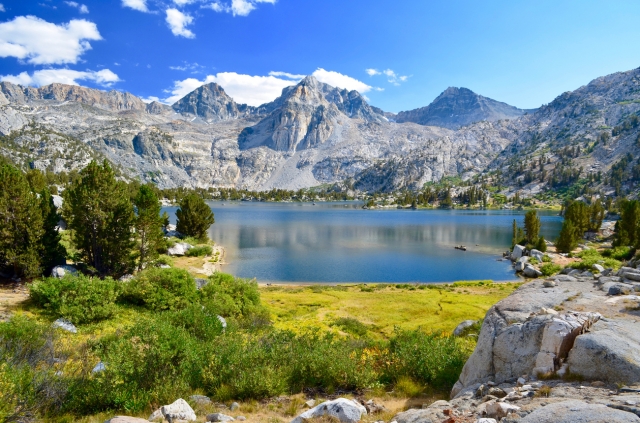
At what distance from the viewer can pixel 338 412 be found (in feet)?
30.3

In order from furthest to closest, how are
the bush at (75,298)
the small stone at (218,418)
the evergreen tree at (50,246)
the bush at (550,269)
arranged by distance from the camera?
1. the bush at (550,269)
2. the evergreen tree at (50,246)
3. the bush at (75,298)
4. the small stone at (218,418)

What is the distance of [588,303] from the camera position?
11445 millimetres

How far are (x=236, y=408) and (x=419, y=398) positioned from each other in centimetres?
596

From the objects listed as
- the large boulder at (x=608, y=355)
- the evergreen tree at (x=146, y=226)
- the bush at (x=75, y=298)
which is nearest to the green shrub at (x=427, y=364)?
the large boulder at (x=608, y=355)

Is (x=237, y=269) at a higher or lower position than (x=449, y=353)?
lower

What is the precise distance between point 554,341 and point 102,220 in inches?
1435

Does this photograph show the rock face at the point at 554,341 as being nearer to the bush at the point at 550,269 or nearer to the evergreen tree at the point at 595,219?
the bush at the point at 550,269

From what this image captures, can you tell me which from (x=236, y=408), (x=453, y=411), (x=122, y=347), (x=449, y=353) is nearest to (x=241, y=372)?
(x=236, y=408)

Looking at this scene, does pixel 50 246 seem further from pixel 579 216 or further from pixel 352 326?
pixel 579 216

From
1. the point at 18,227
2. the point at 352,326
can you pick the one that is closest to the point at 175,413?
the point at 352,326

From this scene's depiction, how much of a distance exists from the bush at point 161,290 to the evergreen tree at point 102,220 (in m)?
11.7

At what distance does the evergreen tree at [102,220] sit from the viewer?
32.8m

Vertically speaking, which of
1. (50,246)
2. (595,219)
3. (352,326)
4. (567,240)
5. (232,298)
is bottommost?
(352,326)

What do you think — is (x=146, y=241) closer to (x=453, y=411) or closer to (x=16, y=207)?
(x=16, y=207)
